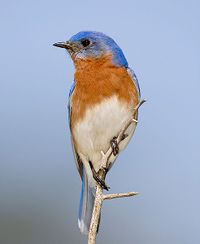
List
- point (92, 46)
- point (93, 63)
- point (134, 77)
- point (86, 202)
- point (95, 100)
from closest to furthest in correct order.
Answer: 1. point (95, 100)
2. point (134, 77)
3. point (93, 63)
4. point (86, 202)
5. point (92, 46)

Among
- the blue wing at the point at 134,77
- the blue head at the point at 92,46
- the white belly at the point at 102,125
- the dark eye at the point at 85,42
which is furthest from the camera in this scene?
the dark eye at the point at 85,42

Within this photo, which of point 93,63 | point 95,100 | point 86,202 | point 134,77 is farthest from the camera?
point 86,202

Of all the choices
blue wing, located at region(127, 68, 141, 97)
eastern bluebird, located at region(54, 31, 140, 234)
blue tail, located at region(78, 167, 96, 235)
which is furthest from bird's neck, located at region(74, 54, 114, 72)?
blue tail, located at region(78, 167, 96, 235)

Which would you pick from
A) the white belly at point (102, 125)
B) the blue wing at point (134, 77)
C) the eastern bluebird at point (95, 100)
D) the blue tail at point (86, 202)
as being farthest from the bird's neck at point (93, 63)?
the blue tail at point (86, 202)

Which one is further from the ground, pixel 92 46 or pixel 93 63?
pixel 92 46

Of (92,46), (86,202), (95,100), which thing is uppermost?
(92,46)

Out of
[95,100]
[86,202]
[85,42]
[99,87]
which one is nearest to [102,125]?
[95,100]

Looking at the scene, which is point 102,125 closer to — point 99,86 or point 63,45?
point 99,86

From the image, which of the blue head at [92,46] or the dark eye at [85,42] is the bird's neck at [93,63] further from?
the dark eye at [85,42]

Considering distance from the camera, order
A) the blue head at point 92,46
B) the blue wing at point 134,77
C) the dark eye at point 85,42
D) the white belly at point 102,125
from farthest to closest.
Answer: the dark eye at point 85,42, the blue head at point 92,46, the blue wing at point 134,77, the white belly at point 102,125
